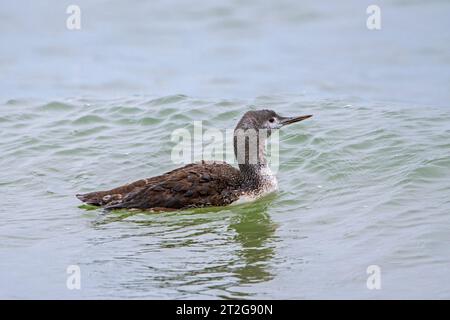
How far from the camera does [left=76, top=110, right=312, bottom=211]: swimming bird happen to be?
10961 mm

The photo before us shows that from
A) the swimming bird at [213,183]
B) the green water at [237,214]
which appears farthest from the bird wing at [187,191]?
the green water at [237,214]

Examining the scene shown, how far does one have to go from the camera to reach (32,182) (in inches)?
487

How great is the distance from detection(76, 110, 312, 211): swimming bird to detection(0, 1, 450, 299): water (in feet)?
0.51

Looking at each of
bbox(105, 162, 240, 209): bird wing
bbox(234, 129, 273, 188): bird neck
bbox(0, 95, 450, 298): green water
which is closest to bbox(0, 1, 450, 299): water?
bbox(0, 95, 450, 298): green water

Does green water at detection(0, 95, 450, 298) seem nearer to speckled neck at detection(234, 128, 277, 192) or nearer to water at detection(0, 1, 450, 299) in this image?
water at detection(0, 1, 450, 299)

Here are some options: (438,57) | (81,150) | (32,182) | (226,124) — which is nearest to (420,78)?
(438,57)

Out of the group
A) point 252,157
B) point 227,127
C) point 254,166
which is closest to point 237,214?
point 254,166

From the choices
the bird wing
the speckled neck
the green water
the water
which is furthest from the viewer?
the speckled neck

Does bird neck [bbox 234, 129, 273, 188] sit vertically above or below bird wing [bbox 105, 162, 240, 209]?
above

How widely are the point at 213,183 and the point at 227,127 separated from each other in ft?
9.85

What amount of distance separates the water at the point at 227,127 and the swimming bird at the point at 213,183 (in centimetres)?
16

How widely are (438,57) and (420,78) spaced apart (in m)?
0.89

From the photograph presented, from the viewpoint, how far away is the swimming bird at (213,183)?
11.0 meters
